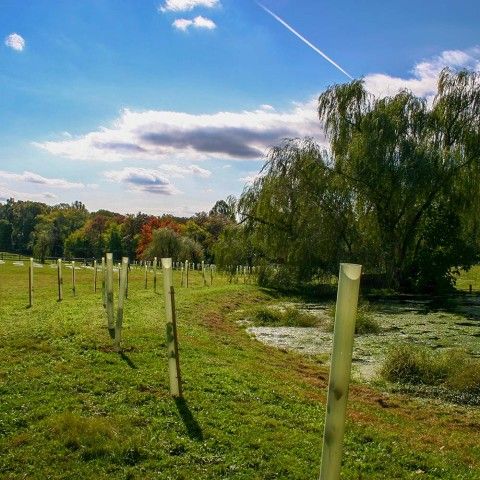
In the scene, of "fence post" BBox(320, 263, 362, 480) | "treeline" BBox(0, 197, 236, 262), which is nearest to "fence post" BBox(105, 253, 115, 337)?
"fence post" BBox(320, 263, 362, 480)

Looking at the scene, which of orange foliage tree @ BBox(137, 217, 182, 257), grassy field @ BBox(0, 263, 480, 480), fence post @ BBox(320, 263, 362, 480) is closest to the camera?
fence post @ BBox(320, 263, 362, 480)

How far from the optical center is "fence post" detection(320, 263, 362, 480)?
325 cm

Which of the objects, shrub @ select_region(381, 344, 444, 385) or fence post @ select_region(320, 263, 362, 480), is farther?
shrub @ select_region(381, 344, 444, 385)

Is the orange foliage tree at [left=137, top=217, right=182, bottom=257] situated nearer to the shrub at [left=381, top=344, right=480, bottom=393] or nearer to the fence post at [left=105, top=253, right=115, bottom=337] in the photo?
the fence post at [left=105, top=253, right=115, bottom=337]

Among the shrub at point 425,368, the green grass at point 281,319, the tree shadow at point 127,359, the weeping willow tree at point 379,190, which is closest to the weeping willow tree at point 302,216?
the weeping willow tree at point 379,190

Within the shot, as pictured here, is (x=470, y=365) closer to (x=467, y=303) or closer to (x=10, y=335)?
(x=10, y=335)

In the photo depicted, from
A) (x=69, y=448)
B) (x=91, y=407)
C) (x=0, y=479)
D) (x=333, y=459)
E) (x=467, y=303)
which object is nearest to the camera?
(x=333, y=459)

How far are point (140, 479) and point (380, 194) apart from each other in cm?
2286

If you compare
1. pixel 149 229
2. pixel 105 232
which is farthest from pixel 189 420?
pixel 105 232

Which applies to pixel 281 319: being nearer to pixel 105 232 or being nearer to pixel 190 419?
pixel 190 419

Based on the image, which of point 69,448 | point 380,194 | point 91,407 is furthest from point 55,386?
point 380,194

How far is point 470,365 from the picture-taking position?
9.92 meters

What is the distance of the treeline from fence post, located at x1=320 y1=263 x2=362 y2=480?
25674 millimetres

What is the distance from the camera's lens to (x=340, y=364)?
10.9ft
